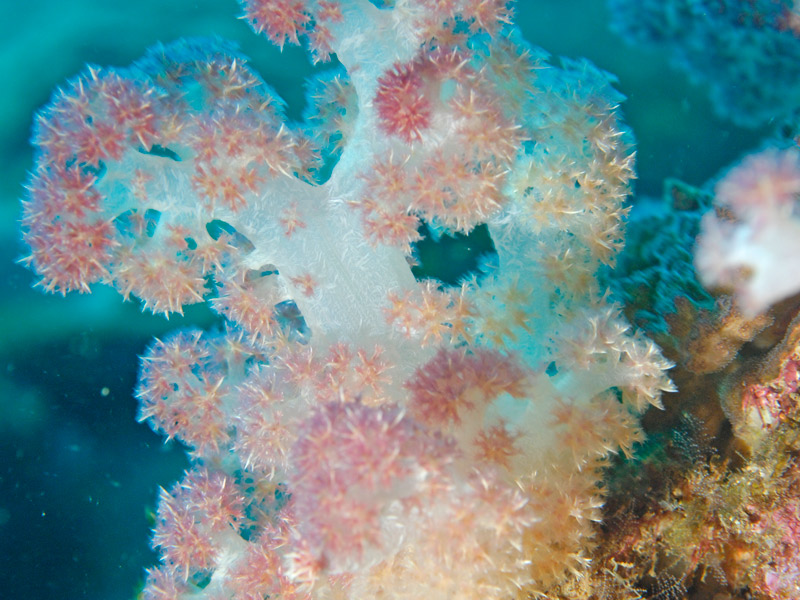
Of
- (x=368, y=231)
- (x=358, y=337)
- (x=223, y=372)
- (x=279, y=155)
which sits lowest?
(x=223, y=372)

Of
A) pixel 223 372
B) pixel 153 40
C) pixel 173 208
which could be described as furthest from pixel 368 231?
pixel 153 40

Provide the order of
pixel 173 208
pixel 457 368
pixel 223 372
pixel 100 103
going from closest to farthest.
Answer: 1. pixel 457 368
2. pixel 100 103
3. pixel 173 208
4. pixel 223 372

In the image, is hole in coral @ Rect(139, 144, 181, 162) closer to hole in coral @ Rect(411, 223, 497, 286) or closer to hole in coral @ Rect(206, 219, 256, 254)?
hole in coral @ Rect(206, 219, 256, 254)

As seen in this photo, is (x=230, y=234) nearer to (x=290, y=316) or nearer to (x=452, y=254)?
(x=290, y=316)

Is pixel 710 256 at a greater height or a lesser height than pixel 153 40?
lesser

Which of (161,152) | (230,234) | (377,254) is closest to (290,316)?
(230,234)

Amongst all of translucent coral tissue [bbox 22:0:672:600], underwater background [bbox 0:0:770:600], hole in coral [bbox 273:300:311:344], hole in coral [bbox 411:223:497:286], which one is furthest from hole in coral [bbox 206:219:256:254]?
hole in coral [bbox 411:223:497:286]

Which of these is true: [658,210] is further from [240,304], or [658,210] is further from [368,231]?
[240,304]

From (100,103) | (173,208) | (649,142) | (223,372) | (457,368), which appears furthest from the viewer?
(223,372)

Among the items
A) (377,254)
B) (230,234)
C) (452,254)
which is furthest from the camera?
(452,254)
